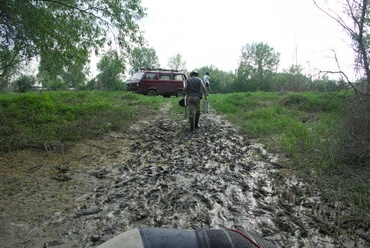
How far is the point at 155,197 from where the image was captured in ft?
12.1

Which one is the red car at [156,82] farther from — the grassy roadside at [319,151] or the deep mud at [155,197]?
the deep mud at [155,197]

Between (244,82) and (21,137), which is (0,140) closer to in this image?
(21,137)

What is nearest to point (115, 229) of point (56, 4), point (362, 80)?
point (362, 80)

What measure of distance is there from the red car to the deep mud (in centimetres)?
1243

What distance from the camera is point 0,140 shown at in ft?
17.8

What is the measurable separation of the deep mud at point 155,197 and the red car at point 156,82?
12428mm

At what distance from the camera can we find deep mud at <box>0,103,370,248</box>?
285 centimetres

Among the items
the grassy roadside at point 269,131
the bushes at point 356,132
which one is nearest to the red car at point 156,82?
the grassy roadside at point 269,131

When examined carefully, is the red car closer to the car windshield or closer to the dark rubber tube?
the car windshield

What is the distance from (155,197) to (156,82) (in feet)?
51.6

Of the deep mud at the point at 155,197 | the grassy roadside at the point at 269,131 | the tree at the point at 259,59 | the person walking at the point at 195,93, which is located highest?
the tree at the point at 259,59

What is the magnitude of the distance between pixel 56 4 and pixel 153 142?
486cm

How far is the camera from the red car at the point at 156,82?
1825 centimetres

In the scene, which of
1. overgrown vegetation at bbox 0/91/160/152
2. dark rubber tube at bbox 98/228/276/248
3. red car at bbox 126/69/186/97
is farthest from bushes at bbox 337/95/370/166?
red car at bbox 126/69/186/97
